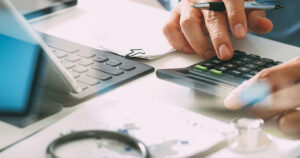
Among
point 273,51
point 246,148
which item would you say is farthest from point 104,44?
point 246,148

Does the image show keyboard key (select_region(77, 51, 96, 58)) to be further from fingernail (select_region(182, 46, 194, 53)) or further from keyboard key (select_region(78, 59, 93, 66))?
fingernail (select_region(182, 46, 194, 53))

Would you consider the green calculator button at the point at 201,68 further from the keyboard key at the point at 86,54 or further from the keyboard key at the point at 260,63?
the keyboard key at the point at 86,54

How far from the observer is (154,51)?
0.88 meters

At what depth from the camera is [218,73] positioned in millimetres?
716

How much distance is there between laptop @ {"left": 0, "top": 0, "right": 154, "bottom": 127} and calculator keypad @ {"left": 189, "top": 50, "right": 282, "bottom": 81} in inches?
4.1

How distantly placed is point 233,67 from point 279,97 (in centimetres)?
13

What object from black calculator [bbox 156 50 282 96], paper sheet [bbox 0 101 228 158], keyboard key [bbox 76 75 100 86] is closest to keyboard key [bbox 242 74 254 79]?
black calculator [bbox 156 50 282 96]

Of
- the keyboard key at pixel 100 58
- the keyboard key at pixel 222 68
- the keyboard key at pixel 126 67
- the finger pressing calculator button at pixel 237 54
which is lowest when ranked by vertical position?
the keyboard key at pixel 126 67

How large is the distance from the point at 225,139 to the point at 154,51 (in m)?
0.34

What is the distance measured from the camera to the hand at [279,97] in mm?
616

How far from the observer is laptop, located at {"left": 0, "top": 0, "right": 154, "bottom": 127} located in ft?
2.07

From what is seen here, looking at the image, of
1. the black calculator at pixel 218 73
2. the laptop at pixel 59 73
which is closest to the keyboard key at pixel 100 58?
the laptop at pixel 59 73

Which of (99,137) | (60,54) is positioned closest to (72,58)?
(60,54)

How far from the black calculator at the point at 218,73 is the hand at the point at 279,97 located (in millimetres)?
45
